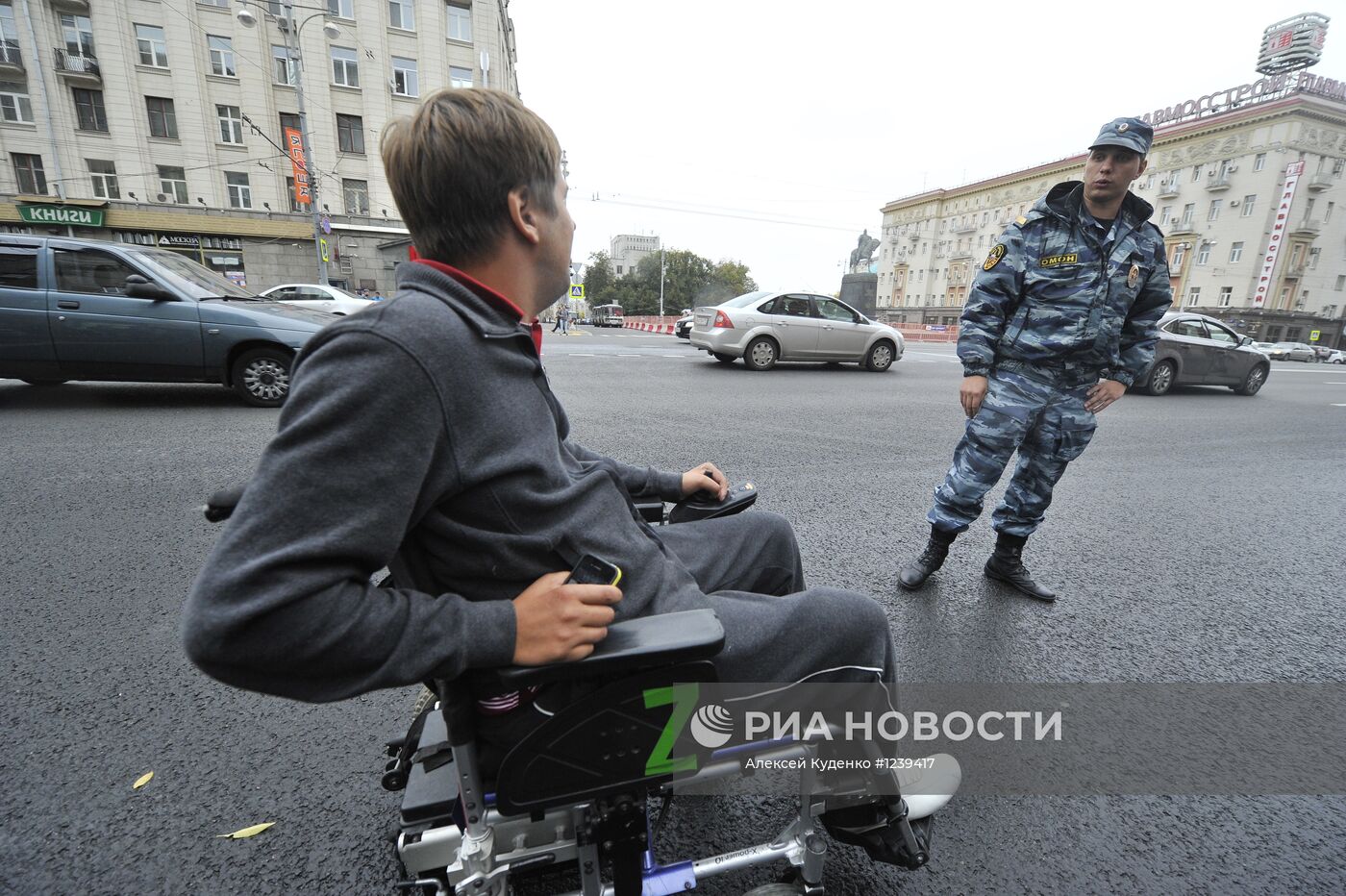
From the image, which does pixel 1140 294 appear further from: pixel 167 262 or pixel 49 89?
pixel 49 89

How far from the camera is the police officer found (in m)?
2.59

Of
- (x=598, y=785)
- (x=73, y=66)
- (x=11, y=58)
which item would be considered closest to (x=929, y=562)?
(x=598, y=785)

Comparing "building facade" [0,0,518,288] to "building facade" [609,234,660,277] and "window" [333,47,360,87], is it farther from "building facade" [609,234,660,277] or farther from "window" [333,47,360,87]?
"building facade" [609,234,660,277]

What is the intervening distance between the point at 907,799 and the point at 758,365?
10234 millimetres

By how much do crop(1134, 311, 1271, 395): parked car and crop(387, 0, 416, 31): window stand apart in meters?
33.0

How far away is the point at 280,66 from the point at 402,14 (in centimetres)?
610

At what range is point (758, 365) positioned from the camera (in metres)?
11.2

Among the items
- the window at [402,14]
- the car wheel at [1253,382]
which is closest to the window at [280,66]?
the window at [402,14]

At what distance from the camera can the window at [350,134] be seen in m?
27.5

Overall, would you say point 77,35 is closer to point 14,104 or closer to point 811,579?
point 14,104

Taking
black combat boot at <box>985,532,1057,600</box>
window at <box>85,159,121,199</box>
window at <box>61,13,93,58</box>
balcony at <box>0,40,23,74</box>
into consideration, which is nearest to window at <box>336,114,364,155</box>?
window at <box>85,159,121,199</box>

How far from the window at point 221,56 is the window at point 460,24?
947cm

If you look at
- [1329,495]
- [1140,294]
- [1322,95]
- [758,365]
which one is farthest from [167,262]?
[1322,95]

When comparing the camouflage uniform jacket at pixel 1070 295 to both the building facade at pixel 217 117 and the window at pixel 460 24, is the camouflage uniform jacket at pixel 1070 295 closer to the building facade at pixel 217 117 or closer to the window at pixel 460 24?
the building facade at pixel 217 117
